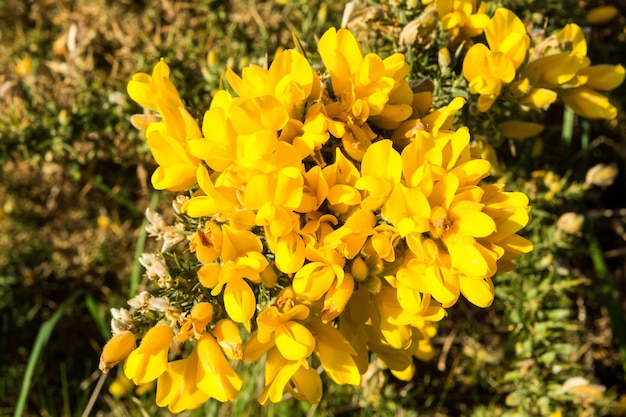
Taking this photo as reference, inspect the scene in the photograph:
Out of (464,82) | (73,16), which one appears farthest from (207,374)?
(73,16)

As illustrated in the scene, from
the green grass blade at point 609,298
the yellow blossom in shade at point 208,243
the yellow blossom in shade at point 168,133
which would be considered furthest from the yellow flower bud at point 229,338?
the green grass blade at point 609,298

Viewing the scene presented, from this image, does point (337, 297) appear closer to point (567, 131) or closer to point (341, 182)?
point (341, 182)

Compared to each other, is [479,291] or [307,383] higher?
[479,291]

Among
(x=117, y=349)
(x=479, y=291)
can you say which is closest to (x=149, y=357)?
(x=117, y=349)

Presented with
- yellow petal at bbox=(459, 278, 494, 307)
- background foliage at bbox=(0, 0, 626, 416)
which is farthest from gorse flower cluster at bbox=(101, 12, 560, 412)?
background foliage at bbox=(0, 0, 626, 416)

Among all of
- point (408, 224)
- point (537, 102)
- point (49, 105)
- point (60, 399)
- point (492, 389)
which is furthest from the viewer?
point (60, 399)

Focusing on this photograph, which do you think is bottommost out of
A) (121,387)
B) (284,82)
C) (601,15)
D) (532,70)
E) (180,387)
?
(121,387)

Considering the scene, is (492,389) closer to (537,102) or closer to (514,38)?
(537,102)
